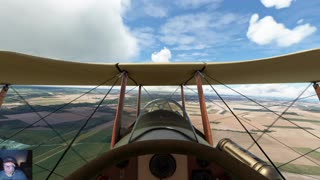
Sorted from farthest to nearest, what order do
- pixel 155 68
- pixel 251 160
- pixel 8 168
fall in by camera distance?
1. pixel 8 168
2. pixel 155 68
3. pixel 251 160

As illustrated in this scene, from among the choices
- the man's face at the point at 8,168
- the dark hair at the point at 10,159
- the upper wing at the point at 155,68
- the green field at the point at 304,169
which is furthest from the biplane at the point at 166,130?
the green field at the point at 304,169

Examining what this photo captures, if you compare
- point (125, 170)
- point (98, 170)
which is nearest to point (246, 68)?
point (125, 170)

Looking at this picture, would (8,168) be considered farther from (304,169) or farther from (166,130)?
(304,169)

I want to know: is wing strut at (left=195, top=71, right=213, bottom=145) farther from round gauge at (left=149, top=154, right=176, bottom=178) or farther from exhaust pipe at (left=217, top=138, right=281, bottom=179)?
round gauge at (left=149, top=154, right=176, bottom=178)

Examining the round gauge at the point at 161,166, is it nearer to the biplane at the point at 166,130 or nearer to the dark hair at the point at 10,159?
the biplane at the point at 166,130

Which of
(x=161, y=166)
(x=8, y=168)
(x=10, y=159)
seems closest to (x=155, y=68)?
(x=161, y=166)

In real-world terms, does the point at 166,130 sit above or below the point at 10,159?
below

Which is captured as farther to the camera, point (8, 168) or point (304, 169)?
point (304, 169)
